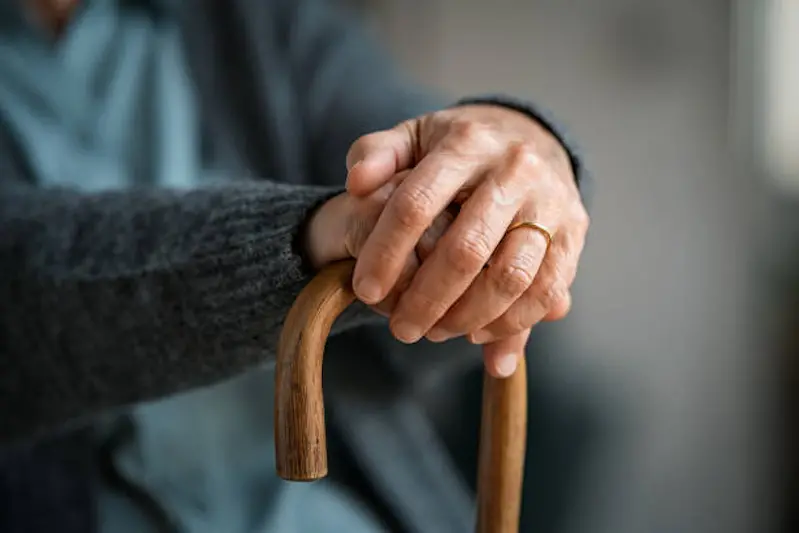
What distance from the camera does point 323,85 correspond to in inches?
27.5

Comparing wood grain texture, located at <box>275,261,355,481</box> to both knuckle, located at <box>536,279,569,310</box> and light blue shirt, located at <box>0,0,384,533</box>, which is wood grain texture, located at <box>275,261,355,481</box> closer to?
knuckle, located at <box>536,279,569,310</box>

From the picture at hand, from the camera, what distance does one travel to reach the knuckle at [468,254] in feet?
1.04

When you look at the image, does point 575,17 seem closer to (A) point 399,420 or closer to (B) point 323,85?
(B) point 323,85

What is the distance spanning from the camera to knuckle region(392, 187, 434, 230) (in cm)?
32

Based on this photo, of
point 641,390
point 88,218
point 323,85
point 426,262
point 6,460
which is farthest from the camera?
point 641,390

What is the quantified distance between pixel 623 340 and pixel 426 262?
886mm

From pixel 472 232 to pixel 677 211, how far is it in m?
0.89

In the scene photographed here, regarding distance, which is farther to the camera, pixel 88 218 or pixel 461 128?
pixel 88 218

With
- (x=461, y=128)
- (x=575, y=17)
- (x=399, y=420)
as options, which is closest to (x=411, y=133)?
(x=461, y=128)

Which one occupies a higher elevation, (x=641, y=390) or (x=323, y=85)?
(x=323, y=85)

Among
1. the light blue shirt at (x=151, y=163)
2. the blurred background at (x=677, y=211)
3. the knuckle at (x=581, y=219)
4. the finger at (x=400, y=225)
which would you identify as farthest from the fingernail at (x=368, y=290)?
the blurred background at (x=677, y=211)

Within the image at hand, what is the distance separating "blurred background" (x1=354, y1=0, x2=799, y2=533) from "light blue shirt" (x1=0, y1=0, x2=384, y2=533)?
1.54 ft

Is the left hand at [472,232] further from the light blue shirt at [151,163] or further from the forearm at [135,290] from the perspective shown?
the light blue shirt at [151,163]

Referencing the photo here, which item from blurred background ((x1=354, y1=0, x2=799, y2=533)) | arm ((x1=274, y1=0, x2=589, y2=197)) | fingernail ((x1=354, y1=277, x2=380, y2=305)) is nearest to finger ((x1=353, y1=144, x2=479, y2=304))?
fingernail ((x1=354, y1=277, x2=380, y2=305))
